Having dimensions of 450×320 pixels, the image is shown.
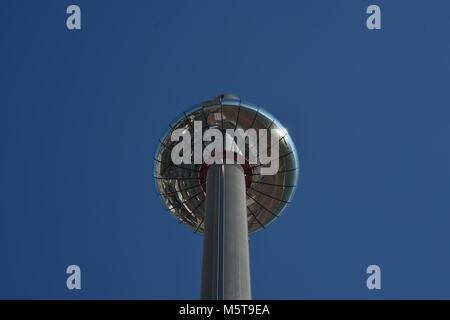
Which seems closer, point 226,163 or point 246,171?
point 226,163

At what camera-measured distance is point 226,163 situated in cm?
2075

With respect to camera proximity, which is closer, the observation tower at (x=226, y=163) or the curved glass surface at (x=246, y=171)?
the observation tower at (x=226, y=163)

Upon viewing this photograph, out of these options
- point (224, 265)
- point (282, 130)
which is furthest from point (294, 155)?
point (224, 265)

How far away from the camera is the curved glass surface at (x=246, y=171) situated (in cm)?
2341

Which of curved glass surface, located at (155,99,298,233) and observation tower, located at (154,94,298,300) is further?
curved glass surface, located at (155,99,298,233)

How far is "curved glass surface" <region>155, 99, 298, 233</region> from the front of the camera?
23.4 m

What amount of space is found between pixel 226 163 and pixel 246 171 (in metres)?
2.16

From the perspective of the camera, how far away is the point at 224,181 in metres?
19.4

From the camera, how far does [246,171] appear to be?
22.8 meters
